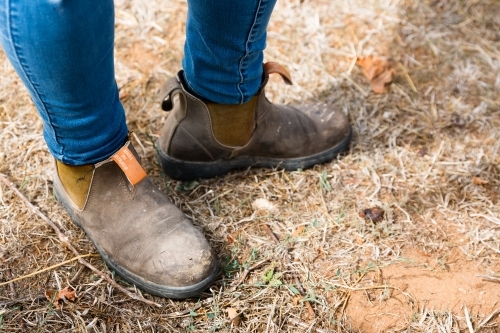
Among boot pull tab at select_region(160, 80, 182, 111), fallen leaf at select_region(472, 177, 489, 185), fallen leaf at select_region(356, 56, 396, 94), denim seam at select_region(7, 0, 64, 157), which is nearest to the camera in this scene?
denim seam at select_region(7, 0, 64, 157)

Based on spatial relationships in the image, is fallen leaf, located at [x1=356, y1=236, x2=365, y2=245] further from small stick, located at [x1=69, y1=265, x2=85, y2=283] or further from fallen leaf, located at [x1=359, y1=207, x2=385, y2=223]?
small stick, located at [x1=69, y1=265, x2=85, y2=283]

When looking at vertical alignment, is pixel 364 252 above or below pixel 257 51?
below

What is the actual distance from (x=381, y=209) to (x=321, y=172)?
24 centimetres

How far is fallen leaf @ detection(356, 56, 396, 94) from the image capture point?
6.80 feet

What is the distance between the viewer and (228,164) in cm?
166

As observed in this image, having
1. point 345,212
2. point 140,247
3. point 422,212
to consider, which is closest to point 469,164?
point 422,212

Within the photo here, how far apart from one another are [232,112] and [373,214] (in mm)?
551

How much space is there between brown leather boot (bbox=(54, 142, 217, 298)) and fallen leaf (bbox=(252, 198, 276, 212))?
31cm

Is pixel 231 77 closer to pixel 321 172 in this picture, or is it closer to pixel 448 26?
pixel 321 172

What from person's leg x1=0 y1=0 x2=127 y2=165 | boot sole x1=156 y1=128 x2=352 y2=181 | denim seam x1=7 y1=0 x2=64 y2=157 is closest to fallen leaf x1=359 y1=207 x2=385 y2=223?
boot sole x1=156 y1=128 x2=352 y2=181

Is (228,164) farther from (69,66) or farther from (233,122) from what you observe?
(69,66)

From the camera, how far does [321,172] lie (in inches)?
68.0

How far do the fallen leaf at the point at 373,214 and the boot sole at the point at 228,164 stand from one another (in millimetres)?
251

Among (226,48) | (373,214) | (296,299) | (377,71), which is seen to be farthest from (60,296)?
(377,71)
